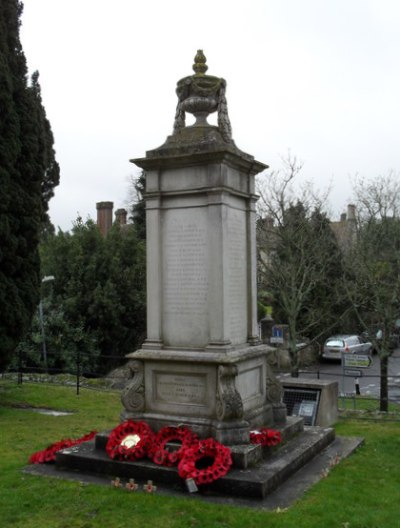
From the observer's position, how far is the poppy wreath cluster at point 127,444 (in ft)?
22.6

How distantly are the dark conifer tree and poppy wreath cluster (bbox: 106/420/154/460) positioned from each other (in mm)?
5601

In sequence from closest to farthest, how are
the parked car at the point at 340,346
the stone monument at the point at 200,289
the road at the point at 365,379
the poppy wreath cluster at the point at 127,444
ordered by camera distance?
the poppy wreath cluster at the point at 127,444 → the stone monument at the point at 200,289 → the road at the point at 365,379 → the parked car at the point at 340,346

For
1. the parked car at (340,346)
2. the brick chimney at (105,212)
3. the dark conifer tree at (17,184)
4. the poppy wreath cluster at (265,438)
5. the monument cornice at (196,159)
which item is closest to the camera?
the poppy wreath cluster at (265,438)

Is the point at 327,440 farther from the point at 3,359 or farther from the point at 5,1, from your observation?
the point at 5,1

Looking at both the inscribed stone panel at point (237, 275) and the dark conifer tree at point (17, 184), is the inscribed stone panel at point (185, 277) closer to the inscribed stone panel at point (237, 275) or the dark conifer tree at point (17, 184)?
the inscribed stone panel at point (237, 275)

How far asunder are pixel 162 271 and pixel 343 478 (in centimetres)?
354

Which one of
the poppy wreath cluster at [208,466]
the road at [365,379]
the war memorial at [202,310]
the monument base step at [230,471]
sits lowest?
the road at [365,379]

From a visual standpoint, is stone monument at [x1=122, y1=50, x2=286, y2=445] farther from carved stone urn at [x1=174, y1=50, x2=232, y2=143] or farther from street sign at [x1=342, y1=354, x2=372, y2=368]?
street sign at [x1=342, y1=354, x2=372, y2=368]

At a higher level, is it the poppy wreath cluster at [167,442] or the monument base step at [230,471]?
the poppy wreath cluster at [167,442]

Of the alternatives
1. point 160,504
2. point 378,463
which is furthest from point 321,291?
point 160,504

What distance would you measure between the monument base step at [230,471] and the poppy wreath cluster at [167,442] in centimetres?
10

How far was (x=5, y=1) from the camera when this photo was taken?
12.5 meters

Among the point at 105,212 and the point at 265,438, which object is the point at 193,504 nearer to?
the point at 265,438

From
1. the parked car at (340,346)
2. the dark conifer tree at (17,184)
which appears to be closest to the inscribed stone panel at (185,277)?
the dark conifer tree at (17,184)
